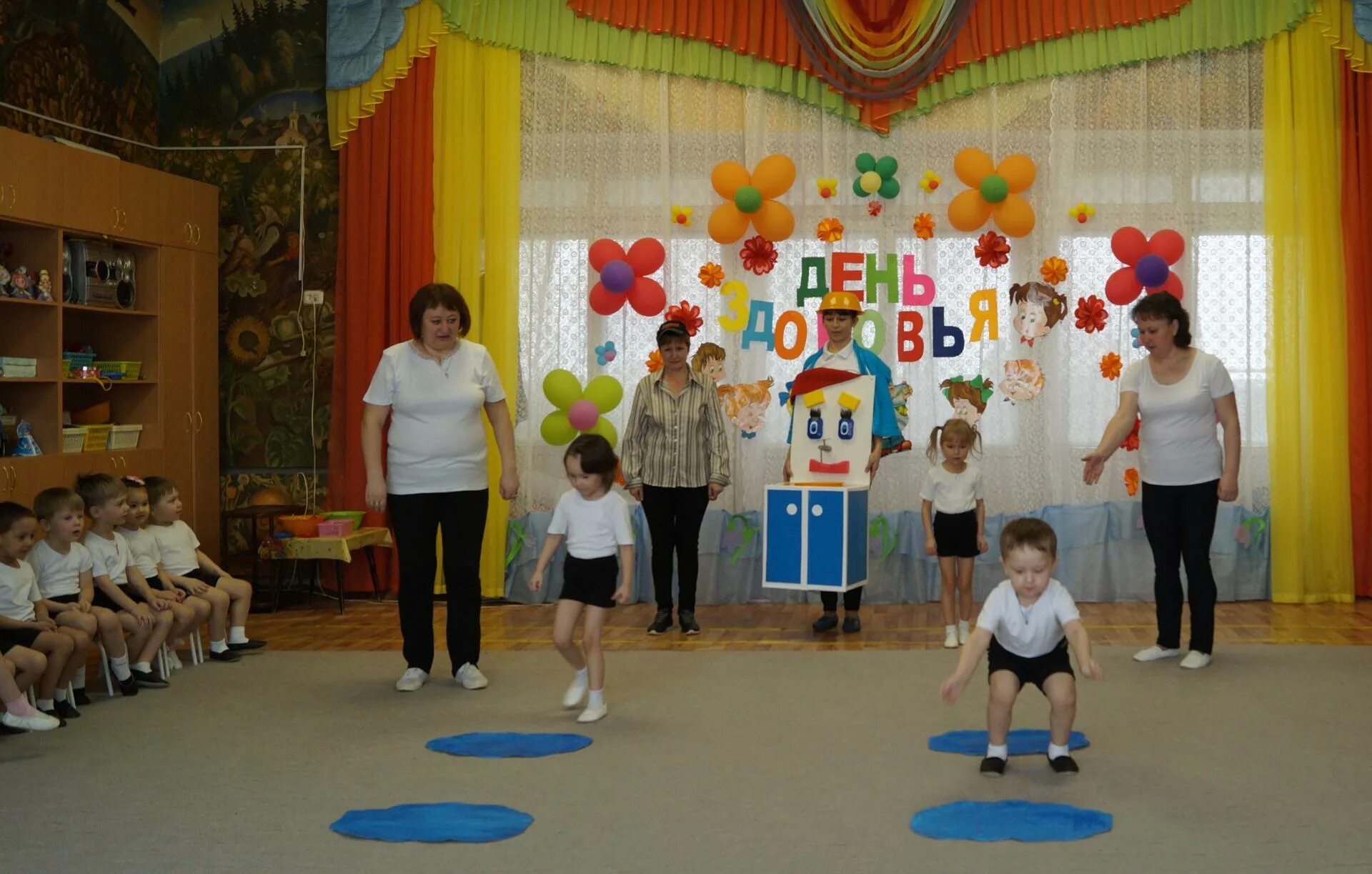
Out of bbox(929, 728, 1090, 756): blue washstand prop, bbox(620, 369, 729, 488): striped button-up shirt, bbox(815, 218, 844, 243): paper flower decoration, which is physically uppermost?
bbox(815, 218, 844, 243): paper flower decoration

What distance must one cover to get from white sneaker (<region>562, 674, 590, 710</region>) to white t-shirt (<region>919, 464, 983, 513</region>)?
187 centimetres

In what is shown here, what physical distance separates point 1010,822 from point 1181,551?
7.88 ft

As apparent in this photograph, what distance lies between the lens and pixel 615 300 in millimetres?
6840

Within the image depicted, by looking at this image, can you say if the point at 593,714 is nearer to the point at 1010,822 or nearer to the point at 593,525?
A: the point at 593,525

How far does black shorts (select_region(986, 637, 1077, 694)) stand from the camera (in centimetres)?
347

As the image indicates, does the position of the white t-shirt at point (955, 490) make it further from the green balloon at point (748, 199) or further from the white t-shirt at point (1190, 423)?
the green balloon at point (748, 199)

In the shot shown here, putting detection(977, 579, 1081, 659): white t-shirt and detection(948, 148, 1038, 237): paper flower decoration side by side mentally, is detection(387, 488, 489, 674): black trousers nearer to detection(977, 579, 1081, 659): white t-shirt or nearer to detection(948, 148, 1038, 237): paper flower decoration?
detection(977, 579, 1081, 659): white t-shirt

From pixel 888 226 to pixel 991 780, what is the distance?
3.99 metres

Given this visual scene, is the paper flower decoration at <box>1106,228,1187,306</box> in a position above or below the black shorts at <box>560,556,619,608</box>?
above

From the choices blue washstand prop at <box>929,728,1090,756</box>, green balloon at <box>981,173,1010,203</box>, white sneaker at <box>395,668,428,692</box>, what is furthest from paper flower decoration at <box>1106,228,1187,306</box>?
white sneaker at <box>395,668,428,692</box>

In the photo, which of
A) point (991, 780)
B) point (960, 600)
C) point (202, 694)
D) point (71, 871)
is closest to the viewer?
point (71, 871)

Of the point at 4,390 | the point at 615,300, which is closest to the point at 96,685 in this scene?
the point at 4,390

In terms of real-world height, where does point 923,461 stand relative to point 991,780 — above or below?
above

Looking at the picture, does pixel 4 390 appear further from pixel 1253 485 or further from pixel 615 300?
pixel 1253 485
